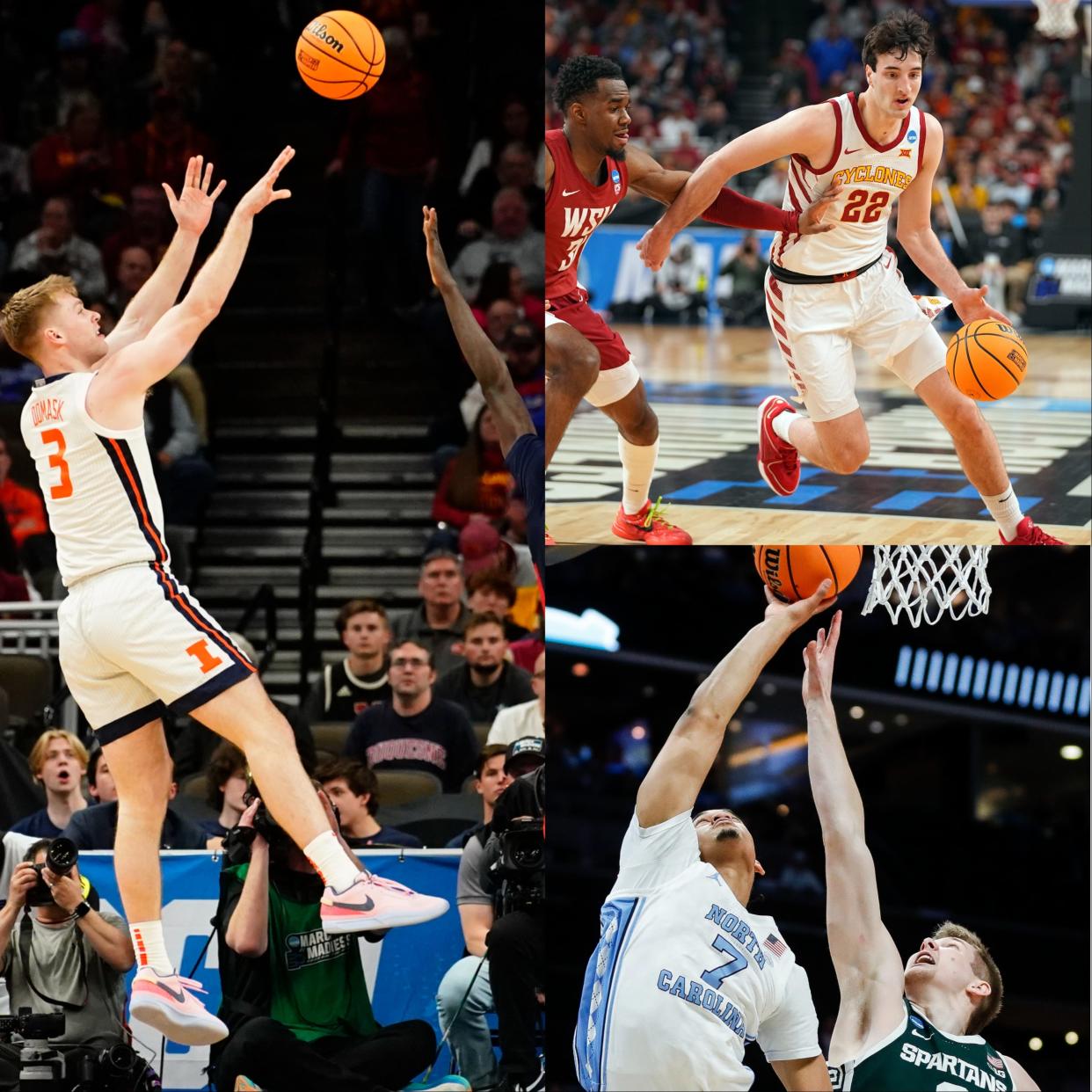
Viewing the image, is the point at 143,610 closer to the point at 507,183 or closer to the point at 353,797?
the point at 353,797

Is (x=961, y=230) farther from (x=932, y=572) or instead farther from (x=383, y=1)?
(x=932, y=572)

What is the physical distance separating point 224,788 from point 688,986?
73.0 inches

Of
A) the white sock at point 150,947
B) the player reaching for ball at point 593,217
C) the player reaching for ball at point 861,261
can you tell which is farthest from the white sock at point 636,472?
the white sock at point 150,947

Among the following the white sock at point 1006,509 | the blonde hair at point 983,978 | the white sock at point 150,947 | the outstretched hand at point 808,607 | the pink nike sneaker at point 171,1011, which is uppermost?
the white sock at point 1006,509

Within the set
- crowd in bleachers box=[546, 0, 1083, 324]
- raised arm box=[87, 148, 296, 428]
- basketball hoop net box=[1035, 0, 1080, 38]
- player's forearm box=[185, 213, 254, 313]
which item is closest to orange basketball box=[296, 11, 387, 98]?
raised arm box=[87, 148, 296, 428]

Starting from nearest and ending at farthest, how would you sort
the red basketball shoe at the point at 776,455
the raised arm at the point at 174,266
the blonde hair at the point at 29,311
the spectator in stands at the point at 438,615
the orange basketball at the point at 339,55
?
the raised arm at the point at 174,266
the blonde hair at the point at 29,311
the orange basketball at the point at 339,55
the red basketball shoe at the point at 776,455
the spectator in stands at the point at 438,615

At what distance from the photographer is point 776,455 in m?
6.14

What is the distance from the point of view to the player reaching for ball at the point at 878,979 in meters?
5.91

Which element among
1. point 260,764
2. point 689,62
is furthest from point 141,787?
point 689,62

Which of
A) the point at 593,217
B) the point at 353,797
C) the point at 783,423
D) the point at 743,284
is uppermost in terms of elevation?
the point at 593,217

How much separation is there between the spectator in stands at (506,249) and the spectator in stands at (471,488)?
66cm

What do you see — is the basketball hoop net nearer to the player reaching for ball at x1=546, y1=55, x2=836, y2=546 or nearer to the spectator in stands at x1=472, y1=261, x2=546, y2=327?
the spectator in stands at x1=472, y1=261, x2=546, y2=327

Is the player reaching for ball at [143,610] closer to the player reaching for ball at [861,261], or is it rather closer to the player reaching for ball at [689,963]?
the player reaching for ball at [689,963]

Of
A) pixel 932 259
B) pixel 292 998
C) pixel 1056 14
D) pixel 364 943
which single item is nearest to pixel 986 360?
pixel 932 259
